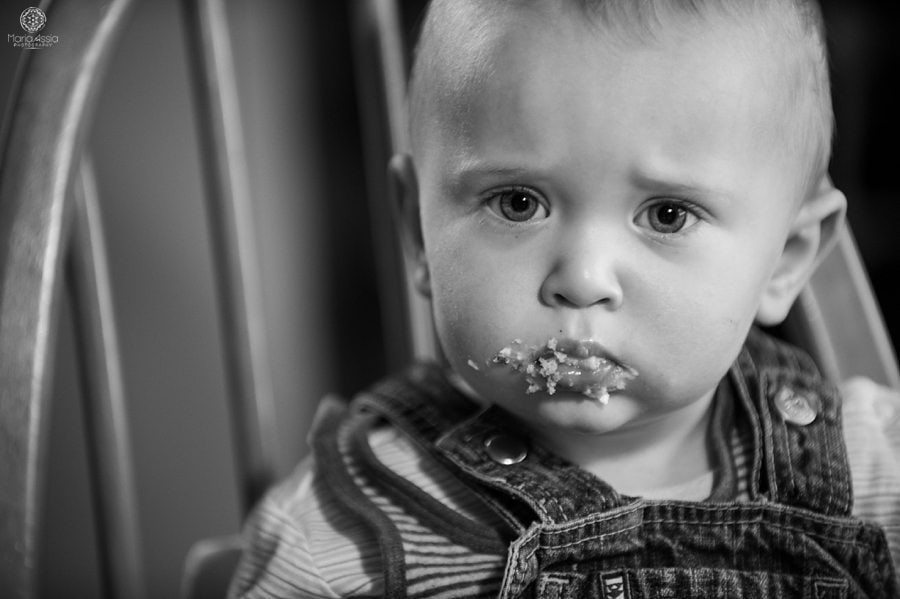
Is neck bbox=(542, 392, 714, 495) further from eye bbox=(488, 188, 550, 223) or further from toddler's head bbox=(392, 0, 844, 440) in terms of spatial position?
eye bbox=(488, 188, 550, 223)

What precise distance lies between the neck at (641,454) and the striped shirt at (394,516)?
1 centimetres

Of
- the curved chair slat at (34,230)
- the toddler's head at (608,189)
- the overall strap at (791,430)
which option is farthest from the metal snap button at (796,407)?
the curved chair slat at (34,230)

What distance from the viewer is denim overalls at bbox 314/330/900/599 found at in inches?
25.2

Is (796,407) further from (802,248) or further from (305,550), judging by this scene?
(305,550)

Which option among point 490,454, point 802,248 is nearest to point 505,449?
point 490,454

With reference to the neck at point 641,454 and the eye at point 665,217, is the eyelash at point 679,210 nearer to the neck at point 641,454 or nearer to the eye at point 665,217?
the eye at point 665,217

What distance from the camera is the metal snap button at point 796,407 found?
2.41 ft

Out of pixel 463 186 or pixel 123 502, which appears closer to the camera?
pixel 463 186

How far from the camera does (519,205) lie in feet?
2.02

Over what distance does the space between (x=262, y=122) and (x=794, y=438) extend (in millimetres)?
1302

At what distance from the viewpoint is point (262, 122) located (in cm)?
181

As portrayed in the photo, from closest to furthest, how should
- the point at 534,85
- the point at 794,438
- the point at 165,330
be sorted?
the point at 534,85 → the point at 794,438 → the point at 165,330

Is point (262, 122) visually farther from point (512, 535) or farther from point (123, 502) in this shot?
point (512, 535)

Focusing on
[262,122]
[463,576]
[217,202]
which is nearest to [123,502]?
[217,202]
